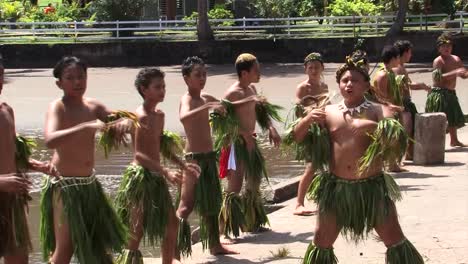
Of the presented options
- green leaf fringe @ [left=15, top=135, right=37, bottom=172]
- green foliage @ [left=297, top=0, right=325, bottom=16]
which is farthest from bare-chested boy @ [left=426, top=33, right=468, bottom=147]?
green foliage @ [left=297, top=0, right=325, bottom=16]

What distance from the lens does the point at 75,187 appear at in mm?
6086

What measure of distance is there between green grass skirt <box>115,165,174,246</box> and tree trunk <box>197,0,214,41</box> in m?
21.8

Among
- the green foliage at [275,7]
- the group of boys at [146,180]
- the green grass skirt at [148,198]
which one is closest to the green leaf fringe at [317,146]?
the group of boys at [146,180]

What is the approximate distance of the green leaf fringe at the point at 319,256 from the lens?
6.09 metres

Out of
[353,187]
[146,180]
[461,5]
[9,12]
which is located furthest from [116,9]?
[353,187]

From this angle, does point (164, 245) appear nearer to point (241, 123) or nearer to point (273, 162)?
point (241, 123)

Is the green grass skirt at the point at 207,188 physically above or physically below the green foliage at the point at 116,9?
below

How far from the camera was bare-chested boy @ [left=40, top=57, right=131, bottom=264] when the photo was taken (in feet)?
19.8

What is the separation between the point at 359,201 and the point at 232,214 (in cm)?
246

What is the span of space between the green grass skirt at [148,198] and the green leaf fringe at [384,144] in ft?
4.82

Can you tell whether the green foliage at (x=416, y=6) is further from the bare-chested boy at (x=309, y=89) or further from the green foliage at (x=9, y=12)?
the bare-chested boy at (x=309, y=89)

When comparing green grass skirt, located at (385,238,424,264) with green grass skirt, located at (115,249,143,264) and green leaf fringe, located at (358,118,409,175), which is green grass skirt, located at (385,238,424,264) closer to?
green leaf fringe, located at (358,118,409,175)

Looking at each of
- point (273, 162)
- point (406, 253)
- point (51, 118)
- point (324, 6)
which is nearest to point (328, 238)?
point (406, 253)

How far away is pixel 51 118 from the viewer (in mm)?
6082
